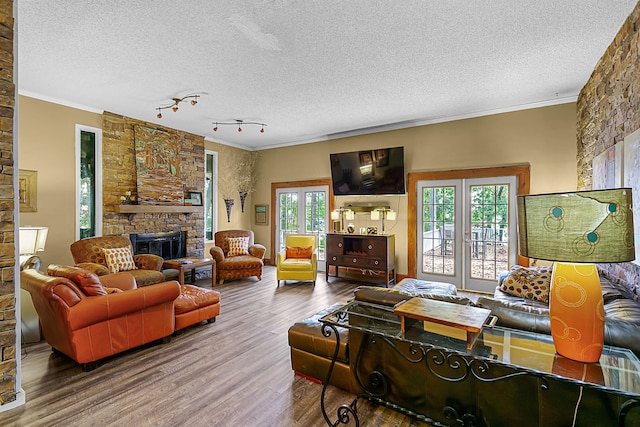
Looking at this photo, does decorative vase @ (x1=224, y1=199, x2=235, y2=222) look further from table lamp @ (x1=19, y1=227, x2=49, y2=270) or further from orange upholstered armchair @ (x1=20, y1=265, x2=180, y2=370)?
orange upholstered armchair @ (x1=20, y1=265, x2=180, y2=370)

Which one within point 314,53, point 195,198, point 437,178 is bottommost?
point 195,198

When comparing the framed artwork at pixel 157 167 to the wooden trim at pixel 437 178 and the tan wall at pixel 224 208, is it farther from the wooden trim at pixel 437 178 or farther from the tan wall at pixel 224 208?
the wooden trim at pixel 437 178

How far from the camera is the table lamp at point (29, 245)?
10.4ft

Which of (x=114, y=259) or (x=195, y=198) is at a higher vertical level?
(x=195, y=198)

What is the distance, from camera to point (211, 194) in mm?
6891

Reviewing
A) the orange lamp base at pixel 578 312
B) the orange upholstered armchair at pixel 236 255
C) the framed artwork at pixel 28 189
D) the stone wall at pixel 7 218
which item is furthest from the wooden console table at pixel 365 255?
the framed artwork at pixel 28 189

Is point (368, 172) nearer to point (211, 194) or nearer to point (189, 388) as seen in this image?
point (211, 194)

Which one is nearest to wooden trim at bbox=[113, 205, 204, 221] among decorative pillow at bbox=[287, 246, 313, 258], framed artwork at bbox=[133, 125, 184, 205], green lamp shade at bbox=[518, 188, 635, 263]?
framed artwork at bbox=[133, 125, 184, 205]

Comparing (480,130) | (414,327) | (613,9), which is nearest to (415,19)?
(613,9)

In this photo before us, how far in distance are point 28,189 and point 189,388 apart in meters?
4.00

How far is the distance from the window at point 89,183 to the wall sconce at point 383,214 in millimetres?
4845

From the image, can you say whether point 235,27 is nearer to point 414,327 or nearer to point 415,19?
point 415,19

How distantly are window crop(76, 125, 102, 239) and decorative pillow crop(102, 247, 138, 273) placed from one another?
0.66 m

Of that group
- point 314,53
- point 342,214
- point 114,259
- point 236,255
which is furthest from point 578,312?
point 236,255
